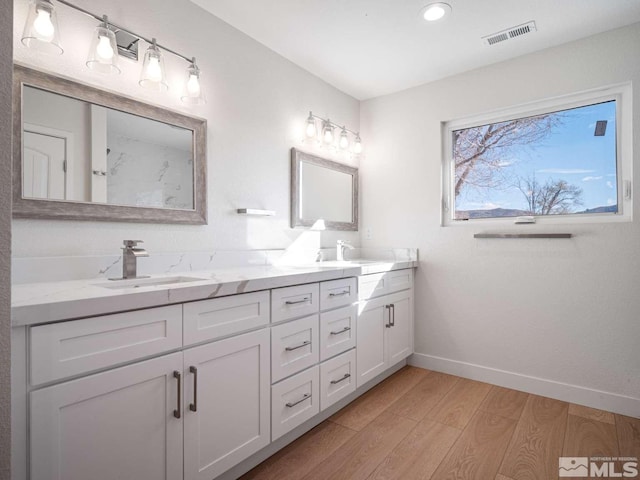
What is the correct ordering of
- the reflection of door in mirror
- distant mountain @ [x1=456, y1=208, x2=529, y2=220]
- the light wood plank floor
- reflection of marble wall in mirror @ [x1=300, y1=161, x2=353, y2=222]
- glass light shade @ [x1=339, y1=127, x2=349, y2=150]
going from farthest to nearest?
glass light shade @ [x1=339, y1=127, x2=349, y2=150]
reflection of marble wall in mirror @ [x1=300, y1=161, x2=353, y2=222]
distant mountain @ [x1=456, y1=208, x2=529, y2=220]
the light wood plank floor
the reflection of door in mirror

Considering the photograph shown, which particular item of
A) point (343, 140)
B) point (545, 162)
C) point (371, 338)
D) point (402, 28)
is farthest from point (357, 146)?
point (371, 338)

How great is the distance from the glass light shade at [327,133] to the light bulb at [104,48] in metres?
1.56

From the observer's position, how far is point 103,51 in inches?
59.4

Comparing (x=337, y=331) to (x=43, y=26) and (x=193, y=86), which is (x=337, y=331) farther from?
(x=43, y=26)

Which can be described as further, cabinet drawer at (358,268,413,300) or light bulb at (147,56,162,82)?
cabinet drawer at (358,268,413,300)

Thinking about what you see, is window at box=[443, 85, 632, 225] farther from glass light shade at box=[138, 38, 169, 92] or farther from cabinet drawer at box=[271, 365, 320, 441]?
glass light shade at box=[138, 38, 169, 92]

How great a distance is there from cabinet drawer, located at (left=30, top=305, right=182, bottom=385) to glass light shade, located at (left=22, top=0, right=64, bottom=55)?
3.65ft

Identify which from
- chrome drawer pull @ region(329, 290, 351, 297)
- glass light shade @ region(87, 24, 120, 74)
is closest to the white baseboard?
chrome drawer pull @ region(329, 290, 351, 297)

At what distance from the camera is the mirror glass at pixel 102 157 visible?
1.40 m

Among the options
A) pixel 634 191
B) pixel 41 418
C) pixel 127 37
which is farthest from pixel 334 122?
pixel 41 418

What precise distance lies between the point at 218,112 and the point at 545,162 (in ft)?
7.35

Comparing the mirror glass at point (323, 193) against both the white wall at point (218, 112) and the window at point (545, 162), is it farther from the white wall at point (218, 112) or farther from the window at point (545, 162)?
A: the window at point (545, 162)

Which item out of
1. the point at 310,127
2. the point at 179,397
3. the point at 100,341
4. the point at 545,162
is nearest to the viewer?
the point at 100,341

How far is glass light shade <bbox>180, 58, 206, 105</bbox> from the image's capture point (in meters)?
1.83
